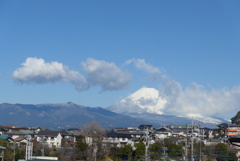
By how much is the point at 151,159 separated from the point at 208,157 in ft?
20.4

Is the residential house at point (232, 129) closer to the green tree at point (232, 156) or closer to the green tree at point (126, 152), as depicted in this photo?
the green tree at point (232, 156)

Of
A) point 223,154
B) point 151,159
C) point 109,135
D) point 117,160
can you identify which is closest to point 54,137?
point 109,135

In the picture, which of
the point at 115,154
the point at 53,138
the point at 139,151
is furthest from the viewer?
the point at 53,138

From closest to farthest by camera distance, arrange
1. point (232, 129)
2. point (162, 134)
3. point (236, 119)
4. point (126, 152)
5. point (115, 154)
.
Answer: point (126, 152)
point (115, 154)
point (236, 119)
point (232, 129)
point (162, 134)

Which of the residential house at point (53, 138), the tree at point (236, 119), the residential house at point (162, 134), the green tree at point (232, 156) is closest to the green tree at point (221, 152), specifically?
the green tree at point (232, 156)

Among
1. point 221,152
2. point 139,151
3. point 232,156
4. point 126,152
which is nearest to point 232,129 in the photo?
point 221,152

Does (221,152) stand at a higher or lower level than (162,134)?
lower

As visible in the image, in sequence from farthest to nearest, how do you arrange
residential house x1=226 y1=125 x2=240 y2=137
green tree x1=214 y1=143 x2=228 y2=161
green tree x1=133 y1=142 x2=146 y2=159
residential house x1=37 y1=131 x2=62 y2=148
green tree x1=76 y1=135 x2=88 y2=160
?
residential house x1=37 y1=131 x2=62 y2=148
residential house x1=226 y1=125 x2=240 y2=137
green tree x1=76 y1=135 x2=88 y2=160
green tree x1=133 y1=142 x2=146 y2=159
green tree x1=214 y1=143 x2=228 y2=161

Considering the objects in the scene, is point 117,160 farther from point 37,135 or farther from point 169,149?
point 37,135

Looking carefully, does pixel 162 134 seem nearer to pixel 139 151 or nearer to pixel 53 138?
pixel 53 138

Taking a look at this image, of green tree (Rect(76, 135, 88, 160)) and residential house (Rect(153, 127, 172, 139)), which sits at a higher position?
residential house (Rect(153, 127, 172, 139))

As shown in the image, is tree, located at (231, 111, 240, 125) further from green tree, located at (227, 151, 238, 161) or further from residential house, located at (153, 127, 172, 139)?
green tree, located at (227, 151, 238, 161)

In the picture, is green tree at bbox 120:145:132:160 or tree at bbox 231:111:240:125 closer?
green tree at bbox 120:145:132:160

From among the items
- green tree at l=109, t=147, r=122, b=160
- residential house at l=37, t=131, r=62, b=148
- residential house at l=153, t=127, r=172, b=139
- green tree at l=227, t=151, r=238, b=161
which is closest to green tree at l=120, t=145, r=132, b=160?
green tree at l=109, t=147, r=122, b=160
